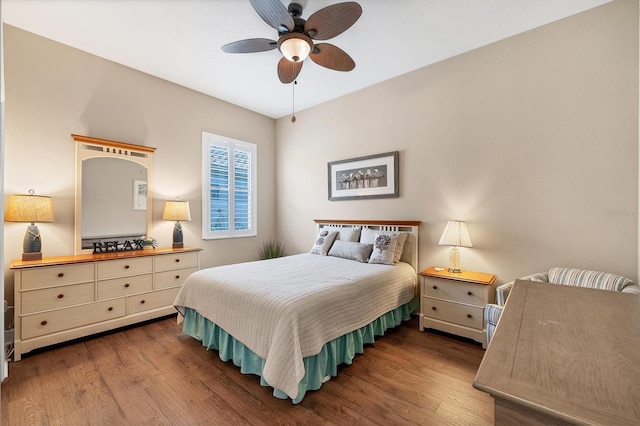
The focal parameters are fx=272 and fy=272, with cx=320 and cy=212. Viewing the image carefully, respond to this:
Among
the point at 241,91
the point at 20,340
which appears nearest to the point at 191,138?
the point at 241,91

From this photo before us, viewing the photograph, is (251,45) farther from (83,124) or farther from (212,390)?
(212,390)

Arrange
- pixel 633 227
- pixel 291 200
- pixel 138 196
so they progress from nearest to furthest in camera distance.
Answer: pixel 633 227
pixel 138 196
pixel 291 200

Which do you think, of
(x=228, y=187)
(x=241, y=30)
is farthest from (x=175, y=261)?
(x=241, y=30)

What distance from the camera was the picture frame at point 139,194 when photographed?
11.3 feet

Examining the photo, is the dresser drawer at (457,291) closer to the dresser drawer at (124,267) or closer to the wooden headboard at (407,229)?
the wooden headboard at (407,229)

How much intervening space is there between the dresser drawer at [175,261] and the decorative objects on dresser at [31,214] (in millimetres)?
1017

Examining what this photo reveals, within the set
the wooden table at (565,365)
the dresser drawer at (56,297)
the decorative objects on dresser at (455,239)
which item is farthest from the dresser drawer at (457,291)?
the dresser drawer at (56,297)

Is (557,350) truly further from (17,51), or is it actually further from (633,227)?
(17,51)

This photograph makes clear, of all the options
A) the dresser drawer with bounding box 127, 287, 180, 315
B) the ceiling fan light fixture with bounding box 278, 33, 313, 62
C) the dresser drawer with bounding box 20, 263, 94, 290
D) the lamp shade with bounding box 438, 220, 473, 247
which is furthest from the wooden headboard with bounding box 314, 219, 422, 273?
the dresser drawer with bounding box 20, 263, 94, 290

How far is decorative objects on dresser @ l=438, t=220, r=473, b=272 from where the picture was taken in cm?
285

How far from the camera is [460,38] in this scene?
2820 mm

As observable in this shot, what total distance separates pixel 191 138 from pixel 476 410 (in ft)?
14.4

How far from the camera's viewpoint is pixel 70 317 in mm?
2627

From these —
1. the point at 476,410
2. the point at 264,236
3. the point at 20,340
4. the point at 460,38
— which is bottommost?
the point at 476,410
